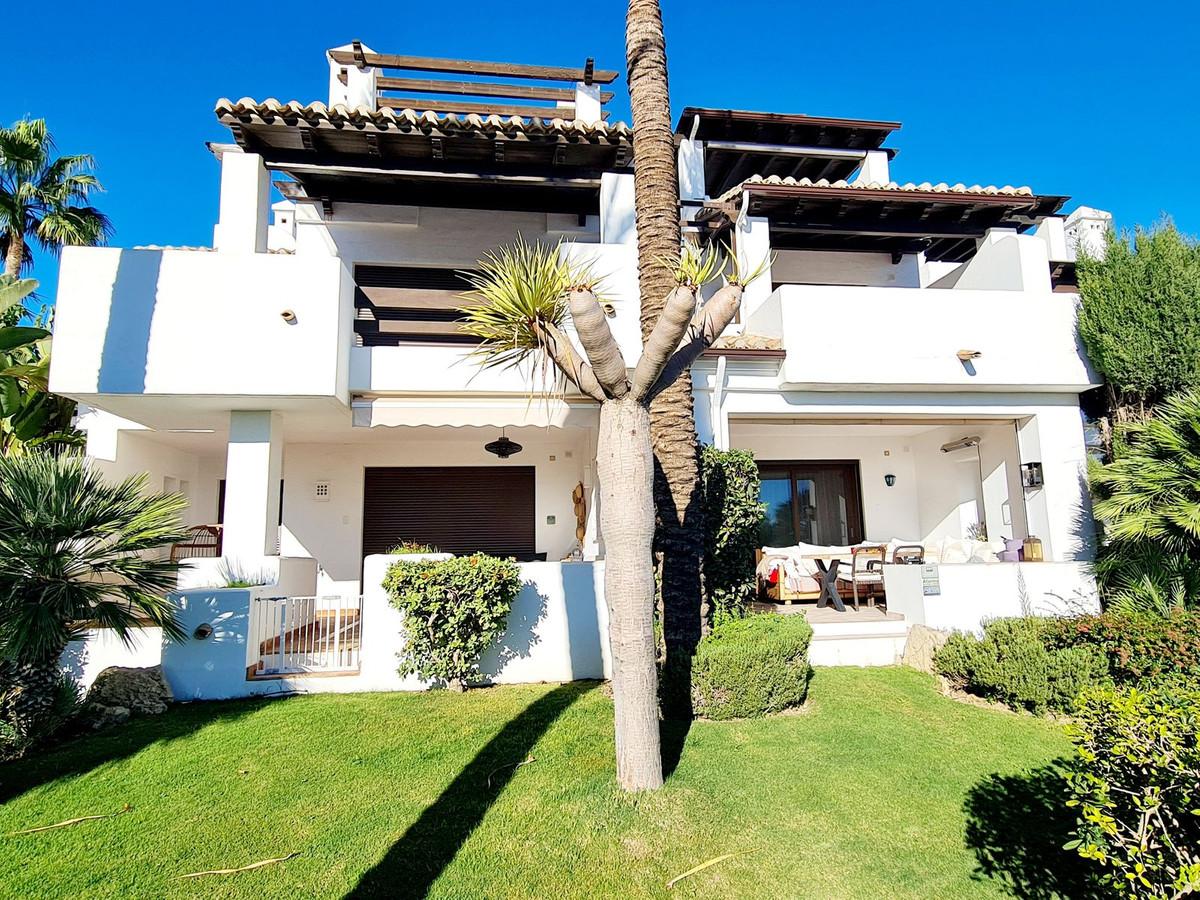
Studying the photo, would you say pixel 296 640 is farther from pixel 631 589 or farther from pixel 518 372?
pixel 631 589

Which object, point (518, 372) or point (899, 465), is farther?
point (899, 465)

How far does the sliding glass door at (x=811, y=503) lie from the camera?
80.5ft

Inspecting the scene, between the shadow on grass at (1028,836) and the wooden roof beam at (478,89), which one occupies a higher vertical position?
the wooden roof beam at (478,89)

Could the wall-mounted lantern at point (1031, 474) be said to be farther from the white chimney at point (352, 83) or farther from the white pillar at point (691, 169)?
the white chimney at point (352, 83)

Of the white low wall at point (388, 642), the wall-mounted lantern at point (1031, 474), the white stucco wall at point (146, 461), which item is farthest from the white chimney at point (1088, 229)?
the white stucco wall at point (146, 461)

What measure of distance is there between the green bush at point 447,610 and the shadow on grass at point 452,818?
2.09 m

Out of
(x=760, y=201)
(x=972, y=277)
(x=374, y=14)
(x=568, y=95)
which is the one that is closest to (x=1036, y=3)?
(x=972, y=277)

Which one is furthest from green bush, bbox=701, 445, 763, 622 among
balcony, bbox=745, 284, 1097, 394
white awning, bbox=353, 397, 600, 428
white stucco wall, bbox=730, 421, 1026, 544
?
white stucco wall, bbox=730, 421, 1026, 544

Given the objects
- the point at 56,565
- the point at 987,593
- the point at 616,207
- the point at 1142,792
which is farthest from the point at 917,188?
the point at 56,565

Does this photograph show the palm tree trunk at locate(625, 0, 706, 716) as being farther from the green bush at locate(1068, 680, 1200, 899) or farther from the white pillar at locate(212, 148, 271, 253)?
the white pillar at locate(212, 148, 271, 253)

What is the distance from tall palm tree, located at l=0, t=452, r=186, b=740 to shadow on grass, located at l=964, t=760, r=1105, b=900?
13.0m

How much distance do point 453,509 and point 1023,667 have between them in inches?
690

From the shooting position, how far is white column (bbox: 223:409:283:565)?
14.7m

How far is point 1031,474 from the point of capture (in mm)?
17891
